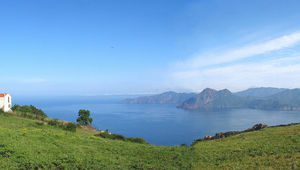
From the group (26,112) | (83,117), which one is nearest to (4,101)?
(26,112)

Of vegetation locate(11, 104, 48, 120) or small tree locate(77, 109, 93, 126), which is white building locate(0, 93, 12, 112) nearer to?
vegetation locate(11, 104, 48, 120)

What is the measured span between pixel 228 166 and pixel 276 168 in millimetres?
3043

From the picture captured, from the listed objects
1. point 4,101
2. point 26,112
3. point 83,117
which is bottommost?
point 83,117

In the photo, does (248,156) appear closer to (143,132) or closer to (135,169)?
(135,169)

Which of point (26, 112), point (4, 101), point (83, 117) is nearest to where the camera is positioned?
point (4, 101)

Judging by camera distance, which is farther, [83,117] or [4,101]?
[83,117]

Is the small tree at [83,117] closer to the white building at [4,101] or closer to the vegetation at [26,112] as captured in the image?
the vegetation at [26,112]

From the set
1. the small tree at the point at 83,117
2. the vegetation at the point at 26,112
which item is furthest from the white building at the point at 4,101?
the small tree at the point at 83,117

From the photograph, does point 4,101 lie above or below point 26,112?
above

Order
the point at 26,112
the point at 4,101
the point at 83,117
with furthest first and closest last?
the point at 83,117 < the point at 26,112 < the point at 4,101

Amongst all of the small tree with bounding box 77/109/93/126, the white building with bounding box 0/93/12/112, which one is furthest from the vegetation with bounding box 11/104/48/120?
the small tree with bounding box 77/109/93/126

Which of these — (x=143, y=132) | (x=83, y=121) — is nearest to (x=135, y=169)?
(x=83, y=121)

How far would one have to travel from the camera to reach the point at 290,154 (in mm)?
14102

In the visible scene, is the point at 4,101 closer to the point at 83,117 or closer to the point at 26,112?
the point at 26,112
